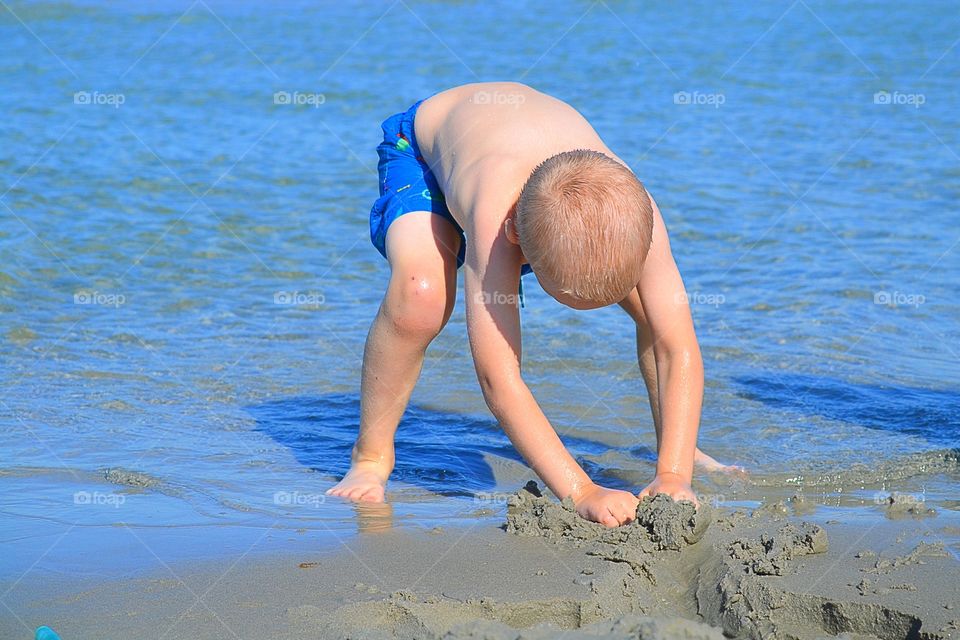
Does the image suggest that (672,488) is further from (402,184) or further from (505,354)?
(402,184)

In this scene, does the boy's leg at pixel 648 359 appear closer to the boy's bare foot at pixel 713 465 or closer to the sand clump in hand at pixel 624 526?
the boy's bare foot at pixel 713 465

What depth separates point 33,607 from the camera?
7.74 feet

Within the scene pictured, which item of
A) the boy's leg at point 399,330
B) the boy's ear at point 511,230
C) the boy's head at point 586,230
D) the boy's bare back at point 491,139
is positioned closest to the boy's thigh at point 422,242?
the boy's leg at point 399,330

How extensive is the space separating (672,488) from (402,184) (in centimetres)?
127

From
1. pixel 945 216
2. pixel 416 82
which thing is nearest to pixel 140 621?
pixel 945 216

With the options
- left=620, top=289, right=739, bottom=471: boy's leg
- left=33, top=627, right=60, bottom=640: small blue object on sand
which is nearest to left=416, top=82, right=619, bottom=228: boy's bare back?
left=620, top=289, right=739, bottom=471: boy's leg

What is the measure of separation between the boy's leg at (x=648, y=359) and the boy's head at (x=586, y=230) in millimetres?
582

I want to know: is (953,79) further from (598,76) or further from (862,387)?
(862,387)

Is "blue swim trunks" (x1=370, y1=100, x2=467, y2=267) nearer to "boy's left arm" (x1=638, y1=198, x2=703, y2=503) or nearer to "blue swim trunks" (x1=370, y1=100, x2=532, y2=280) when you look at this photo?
"blue swim trunks" (x1=370, y1=100, x2=532, y2=280)

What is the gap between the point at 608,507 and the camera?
2.75 m

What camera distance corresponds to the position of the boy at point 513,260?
261cm

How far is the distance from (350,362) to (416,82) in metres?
7.23

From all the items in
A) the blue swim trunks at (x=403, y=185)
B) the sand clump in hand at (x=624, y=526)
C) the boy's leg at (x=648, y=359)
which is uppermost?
the blue swim trunks at (x=403, y=185)

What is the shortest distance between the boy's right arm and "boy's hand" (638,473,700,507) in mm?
136
